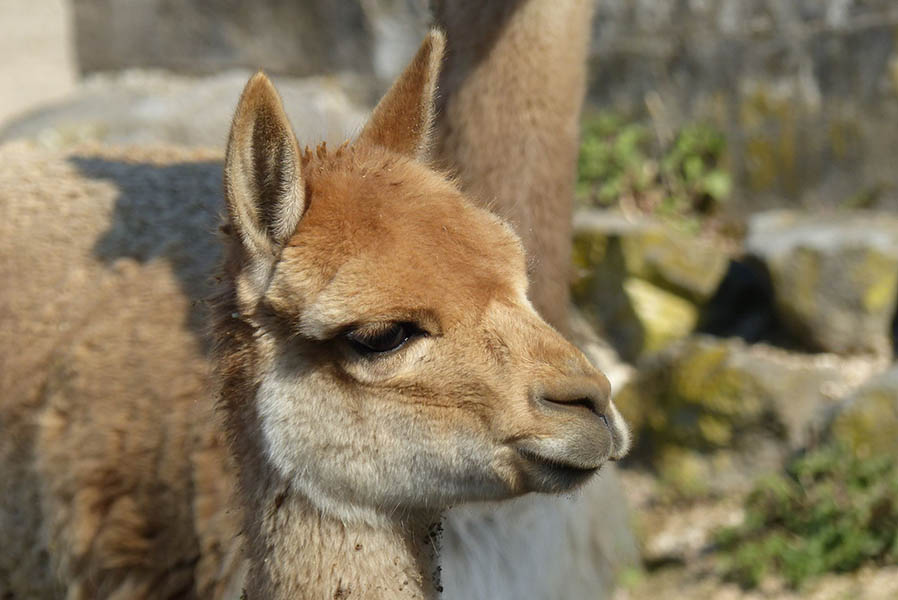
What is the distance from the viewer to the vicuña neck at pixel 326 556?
248 centimetres

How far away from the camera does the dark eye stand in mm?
2379

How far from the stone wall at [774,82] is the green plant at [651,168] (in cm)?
10

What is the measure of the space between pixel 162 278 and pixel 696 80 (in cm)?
426

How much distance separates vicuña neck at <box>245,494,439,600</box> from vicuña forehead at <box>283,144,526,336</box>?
0.42 meters

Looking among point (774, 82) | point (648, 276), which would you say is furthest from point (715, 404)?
point (774, 82)

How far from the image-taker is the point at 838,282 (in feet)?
20.1

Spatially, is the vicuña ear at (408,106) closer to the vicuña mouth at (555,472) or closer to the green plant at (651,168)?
the vicuña mouth at (555,472)

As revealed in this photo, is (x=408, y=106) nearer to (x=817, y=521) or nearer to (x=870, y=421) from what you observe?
(x=817, y=521)

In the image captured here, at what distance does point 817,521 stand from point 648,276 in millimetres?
1939

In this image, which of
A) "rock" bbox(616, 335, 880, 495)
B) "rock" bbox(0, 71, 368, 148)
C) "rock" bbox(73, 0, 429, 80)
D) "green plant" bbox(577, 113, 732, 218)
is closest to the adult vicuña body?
"rock" bbox(616, 335, 880, 495)

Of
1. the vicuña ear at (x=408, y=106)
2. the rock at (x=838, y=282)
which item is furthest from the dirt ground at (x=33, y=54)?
the vicuña ear at (x=408, y=106)

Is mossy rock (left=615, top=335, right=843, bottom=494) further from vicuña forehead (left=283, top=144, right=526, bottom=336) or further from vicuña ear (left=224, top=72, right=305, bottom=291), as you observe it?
vicuña ear (left=224, top=72, right=305, bottom=291)

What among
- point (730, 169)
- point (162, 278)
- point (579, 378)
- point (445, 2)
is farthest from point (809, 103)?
point (579, 378)

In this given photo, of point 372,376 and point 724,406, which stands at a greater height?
point 372,376
